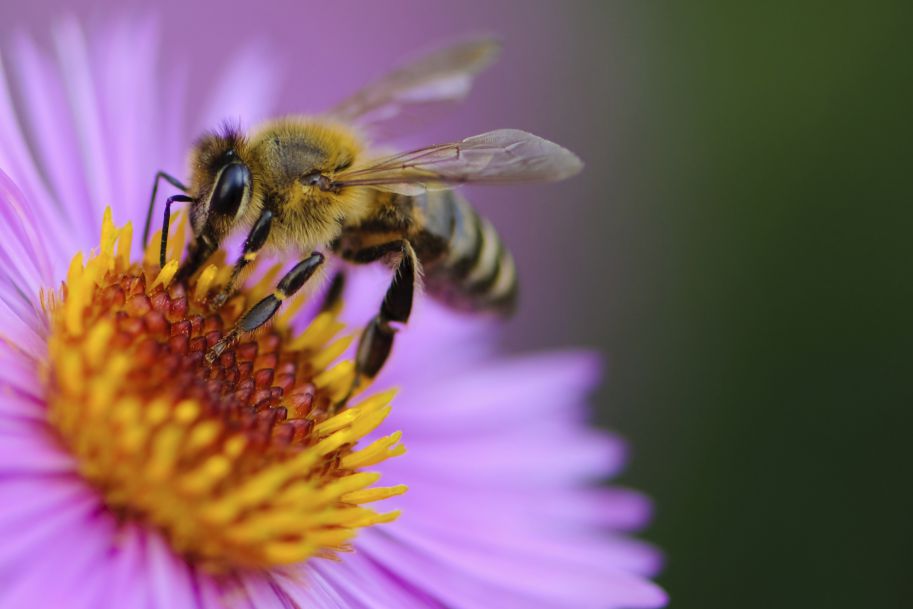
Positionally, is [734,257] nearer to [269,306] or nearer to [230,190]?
[269,306]

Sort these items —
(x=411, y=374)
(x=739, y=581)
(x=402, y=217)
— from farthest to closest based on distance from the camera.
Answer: (x=739, y=581) → (x=411, y=374) → (x=402, y=217)

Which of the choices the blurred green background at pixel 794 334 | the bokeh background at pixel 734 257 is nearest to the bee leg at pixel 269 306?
the bokeh background at pixel 734 257

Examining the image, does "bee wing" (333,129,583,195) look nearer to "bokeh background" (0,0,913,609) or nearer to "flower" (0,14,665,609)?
"flower" (0,14,665,609)

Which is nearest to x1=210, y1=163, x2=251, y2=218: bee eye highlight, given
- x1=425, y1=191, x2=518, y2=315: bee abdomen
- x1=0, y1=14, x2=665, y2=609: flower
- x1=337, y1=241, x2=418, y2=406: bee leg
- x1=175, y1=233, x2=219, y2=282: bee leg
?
x1=175, y1=233, x2=219, y2=282: bee leg

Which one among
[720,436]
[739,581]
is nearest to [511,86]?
[720,436]

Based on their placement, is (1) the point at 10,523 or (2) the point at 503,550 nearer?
(1) the point at 10,523

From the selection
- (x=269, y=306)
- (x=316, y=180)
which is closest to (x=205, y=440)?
(x=269, y=306)

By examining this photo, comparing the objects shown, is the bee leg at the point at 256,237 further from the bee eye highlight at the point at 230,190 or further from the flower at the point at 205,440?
the flower at the point at 205,440

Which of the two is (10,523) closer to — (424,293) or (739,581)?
(424,293)
